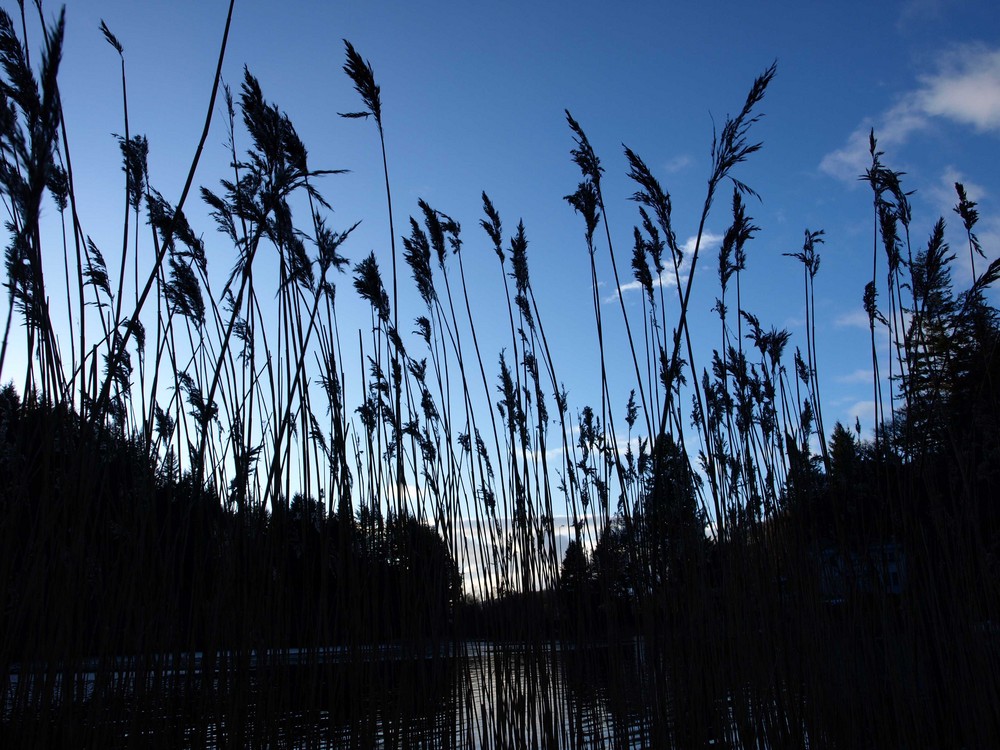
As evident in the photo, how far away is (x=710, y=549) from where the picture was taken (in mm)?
3092

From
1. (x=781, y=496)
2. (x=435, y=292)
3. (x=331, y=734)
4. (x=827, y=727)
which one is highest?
(x=435, y=292)

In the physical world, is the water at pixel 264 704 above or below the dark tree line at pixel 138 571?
below

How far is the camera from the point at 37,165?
110 centimetres

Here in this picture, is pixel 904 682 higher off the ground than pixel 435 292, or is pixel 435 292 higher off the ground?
pixel 435 292

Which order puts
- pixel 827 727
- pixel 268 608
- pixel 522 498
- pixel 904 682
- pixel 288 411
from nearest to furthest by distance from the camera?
pixel 288 411 → pixel 268 608 → pixel 827 727 → pixel 904 682 → pixel 522 498

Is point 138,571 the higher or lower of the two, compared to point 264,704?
higher

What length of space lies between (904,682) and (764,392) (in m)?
1.50

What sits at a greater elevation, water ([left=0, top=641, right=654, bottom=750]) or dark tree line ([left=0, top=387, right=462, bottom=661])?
dark tree line ([left=0, top=387, right=462, bottom=661])

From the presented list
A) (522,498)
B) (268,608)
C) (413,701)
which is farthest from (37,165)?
(522,498)

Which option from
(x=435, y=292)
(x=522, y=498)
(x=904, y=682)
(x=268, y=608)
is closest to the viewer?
(x=268, y=608)

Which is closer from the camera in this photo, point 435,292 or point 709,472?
point 709,472

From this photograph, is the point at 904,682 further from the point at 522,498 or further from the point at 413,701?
the point at 413,701

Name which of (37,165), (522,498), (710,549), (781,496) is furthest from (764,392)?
(37,165)

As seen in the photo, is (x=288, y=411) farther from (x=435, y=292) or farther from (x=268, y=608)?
(x=435, y=292)
